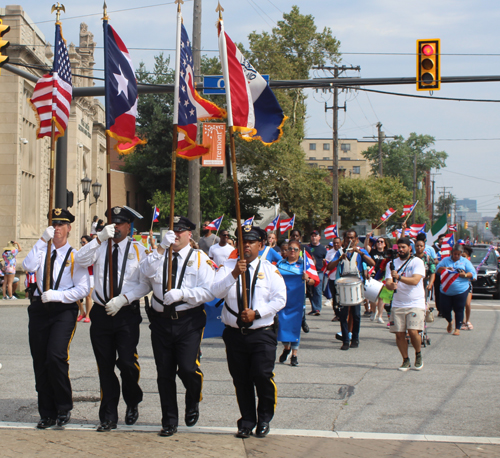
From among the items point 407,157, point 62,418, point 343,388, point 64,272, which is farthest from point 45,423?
point 407,157

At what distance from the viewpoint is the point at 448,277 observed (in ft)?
40.3

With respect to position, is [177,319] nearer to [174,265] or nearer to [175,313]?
[175,313]

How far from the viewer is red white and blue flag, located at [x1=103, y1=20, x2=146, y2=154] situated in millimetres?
6297

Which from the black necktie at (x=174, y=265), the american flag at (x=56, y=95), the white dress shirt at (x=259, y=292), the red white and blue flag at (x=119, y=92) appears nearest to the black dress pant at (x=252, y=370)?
the white dress shirt at (x=259, y=292)

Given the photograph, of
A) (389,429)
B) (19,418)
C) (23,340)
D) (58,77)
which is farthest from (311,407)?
(23,340)

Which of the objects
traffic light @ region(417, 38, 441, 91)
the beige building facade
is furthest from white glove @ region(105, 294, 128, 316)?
the beige building facade

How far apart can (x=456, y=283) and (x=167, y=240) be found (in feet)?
27.0

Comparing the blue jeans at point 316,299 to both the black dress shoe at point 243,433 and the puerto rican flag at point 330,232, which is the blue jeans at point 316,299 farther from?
the black dress shoe at point 243,433

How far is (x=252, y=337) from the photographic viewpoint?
5.60 meters

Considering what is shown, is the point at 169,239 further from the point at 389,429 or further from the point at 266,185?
the point at 266,185

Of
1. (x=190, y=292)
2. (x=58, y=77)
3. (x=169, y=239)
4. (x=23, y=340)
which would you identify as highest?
(x=58, y=77)

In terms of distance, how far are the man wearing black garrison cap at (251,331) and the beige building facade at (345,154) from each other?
9808cm

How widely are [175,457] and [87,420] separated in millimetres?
1527

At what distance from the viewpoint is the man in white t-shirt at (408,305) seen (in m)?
8.77
